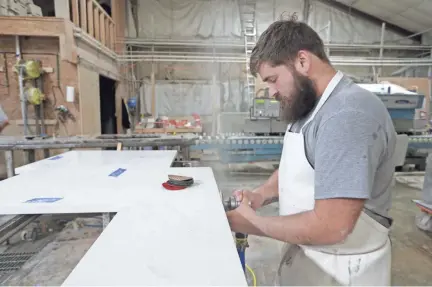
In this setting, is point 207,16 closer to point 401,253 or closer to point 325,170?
point 401,253

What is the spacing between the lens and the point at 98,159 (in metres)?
1.58

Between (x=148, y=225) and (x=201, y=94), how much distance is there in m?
5.72

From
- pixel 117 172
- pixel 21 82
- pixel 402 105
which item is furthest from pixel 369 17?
pixel 117 172

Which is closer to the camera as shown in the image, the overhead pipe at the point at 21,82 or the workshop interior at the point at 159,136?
the workshop interior at the point at 159,136

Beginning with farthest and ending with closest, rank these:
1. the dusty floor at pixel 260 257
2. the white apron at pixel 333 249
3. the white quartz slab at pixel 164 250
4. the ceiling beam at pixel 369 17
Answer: the ceiling beam at pixel 369 17 → the dusty floor at pixel 260 257 → the white apron at pixel 333 249 → the white quartz slab at pixel 164 250

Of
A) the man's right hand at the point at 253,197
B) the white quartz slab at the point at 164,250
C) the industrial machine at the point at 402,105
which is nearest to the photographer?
the white quartz slab at the point at 164,250

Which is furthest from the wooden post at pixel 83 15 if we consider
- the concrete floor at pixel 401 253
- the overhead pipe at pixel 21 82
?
the concrete floor at pixel 401 253

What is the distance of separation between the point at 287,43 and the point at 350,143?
0.33 m

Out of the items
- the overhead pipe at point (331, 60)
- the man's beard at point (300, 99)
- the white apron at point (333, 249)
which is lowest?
the white apron at point (333, 249)

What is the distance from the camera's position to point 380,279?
0.75 metres

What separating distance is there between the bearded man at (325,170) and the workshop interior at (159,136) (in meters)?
0.13

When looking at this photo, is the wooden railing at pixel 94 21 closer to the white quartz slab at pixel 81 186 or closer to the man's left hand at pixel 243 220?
the white quartz slab at pixel 81 186

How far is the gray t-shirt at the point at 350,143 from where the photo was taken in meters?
0.60

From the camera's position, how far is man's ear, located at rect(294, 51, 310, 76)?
0.74 m
